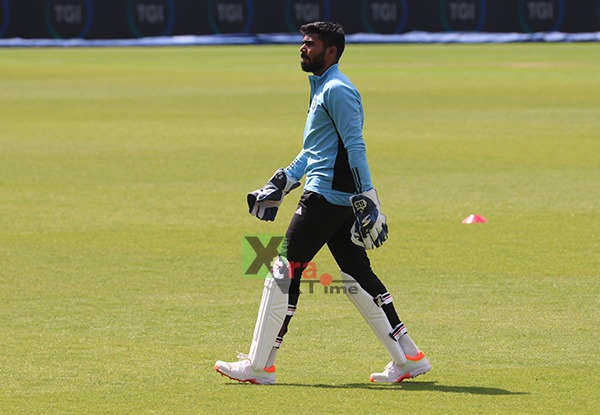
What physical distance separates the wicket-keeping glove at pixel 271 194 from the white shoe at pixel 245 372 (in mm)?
840

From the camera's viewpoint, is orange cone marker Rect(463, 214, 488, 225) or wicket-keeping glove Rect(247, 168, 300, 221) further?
orange cone marker Rect(463, 214, 488, 225)

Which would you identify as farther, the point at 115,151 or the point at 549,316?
the point at 115,151

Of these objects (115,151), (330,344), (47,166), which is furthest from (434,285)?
(115,151)

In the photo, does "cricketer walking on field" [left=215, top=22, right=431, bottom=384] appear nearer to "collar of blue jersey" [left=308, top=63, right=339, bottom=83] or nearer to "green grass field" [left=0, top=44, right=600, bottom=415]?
"collar of blue jersey" [left=308, top=63, right=339, bottom=83]

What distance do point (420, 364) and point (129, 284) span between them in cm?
332

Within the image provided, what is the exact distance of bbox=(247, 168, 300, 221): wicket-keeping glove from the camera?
7469 mm

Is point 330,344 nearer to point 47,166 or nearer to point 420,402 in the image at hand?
point 420,402

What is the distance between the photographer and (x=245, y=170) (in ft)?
54.1

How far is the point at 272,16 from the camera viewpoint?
48.7 meters

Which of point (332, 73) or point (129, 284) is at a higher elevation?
point (332, 73)

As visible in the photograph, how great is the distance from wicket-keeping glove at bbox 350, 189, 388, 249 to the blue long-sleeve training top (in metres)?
0.05

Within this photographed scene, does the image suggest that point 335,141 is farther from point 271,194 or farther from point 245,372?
point 245,372

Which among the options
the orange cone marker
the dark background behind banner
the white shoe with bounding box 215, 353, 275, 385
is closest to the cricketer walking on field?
the white shoe with bounding box 215, 353, 275, 385

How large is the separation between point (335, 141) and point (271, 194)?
499 mm
